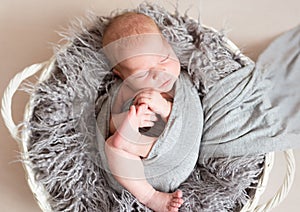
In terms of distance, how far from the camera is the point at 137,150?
1.14m

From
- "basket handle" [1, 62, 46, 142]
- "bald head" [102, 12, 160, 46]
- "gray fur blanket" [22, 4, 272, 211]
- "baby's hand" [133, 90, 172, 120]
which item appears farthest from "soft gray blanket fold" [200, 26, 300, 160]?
"basket handle" [1, 62, 46, 142]

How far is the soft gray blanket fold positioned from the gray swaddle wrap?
4 centimetres

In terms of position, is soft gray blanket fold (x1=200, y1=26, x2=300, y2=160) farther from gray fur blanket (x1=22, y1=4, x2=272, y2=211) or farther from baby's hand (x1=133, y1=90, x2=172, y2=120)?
baby's hand (x1=133, y1=90, x2=172, y2=120)

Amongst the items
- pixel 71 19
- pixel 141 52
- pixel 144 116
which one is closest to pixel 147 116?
pixel 144 116

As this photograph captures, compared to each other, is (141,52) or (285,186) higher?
(141,52)

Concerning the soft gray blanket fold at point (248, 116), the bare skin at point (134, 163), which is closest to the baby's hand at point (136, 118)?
the bare skin at point (134, 163)

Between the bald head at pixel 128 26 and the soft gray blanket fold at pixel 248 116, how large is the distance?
229mm

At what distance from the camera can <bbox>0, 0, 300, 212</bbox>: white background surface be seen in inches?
56.9

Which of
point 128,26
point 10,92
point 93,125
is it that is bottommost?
point 93,125

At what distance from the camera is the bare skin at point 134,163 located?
3.64ft

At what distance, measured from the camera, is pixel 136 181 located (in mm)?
1147

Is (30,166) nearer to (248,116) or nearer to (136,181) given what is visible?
(136,181)

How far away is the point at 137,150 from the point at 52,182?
0.21m

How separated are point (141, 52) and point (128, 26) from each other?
0.06 metres
